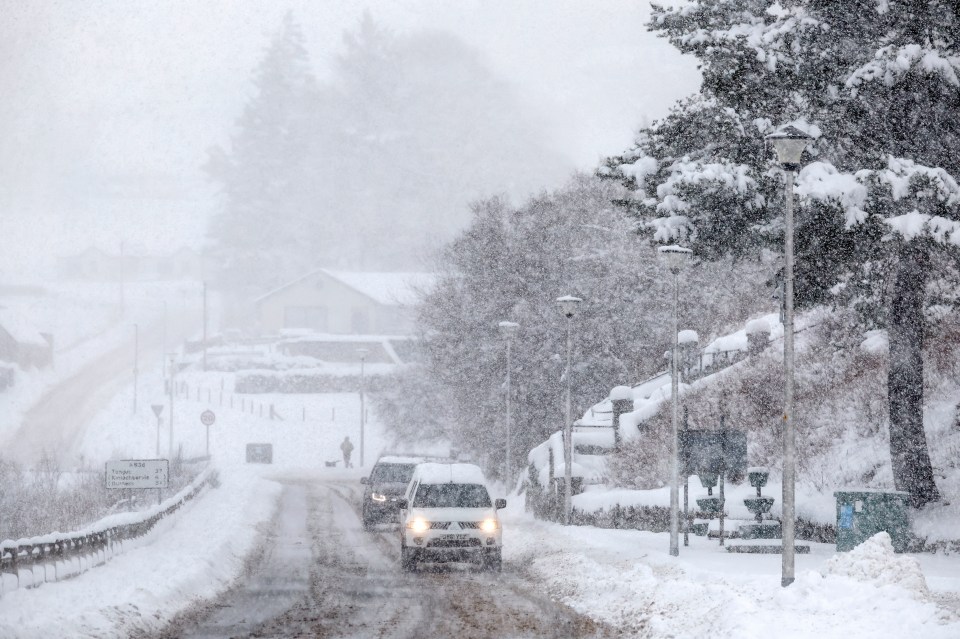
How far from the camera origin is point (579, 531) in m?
23.9

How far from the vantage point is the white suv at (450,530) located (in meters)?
20.3

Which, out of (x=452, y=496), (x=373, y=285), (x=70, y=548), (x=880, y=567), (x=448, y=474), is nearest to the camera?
(x=880, y=567)

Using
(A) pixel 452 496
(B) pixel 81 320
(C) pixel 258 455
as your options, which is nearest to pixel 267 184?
(B) pixel 81 320

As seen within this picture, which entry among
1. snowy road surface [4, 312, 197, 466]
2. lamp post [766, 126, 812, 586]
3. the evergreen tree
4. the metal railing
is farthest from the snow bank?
snowy road surface [4, 312, 197, 466]

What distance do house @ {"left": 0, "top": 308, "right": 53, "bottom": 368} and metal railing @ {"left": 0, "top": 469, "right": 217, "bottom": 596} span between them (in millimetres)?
64330

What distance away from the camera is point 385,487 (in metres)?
30.2

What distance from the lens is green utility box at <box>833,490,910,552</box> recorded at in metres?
17.5

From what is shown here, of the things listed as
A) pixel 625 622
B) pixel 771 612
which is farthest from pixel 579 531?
pixel 771 612

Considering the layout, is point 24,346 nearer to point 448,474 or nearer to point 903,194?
point 448,474

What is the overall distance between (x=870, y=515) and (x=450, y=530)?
713cm

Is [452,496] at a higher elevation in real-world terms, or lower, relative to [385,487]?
higher

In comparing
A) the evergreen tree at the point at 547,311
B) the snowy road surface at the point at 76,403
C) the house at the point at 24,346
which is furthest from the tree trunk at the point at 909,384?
the house at the point at 24,346

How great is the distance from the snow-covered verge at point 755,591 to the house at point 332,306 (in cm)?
7493

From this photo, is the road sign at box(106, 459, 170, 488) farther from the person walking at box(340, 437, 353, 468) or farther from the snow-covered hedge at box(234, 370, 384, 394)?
the snow-covered hedge at box(234, 370, 384, 394)
